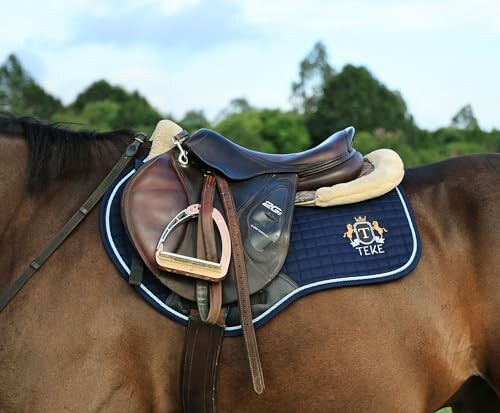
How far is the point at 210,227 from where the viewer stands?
261 cm

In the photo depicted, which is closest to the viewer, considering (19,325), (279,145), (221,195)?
(19,325)

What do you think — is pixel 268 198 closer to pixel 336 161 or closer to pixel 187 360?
pixel 336 161

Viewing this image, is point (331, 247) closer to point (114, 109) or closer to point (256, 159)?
point (256, 159)

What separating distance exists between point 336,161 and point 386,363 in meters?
0.93

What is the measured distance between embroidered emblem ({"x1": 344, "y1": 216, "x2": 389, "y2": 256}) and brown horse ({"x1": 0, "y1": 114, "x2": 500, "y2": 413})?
172mm

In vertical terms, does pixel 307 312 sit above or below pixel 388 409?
above

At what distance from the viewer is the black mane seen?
2.79 m

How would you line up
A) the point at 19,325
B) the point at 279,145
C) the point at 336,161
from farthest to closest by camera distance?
1. the point at 279,145
2. the point at 336,161
3. the point at 19,325

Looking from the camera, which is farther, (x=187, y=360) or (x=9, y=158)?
(x=9, y=158)

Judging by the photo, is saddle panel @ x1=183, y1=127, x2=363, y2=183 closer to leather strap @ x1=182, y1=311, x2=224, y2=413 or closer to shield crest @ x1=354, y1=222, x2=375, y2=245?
shield crest @ x1=354, y1=222, x2=375, y2=245

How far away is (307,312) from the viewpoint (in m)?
2.63

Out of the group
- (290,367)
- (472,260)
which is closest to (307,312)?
(290,367)

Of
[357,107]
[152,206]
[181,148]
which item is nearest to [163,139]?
[181,148]

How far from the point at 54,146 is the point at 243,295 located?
1095 mm
